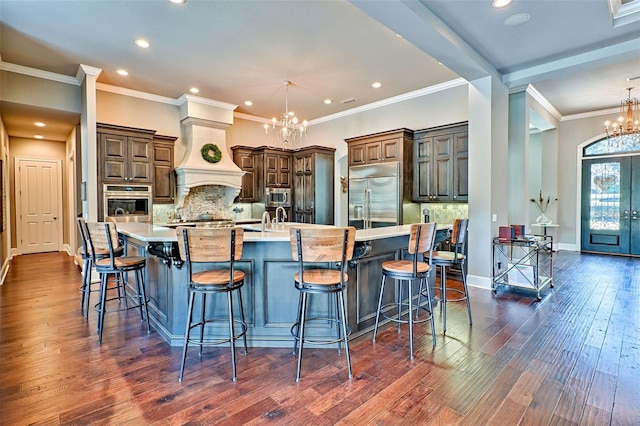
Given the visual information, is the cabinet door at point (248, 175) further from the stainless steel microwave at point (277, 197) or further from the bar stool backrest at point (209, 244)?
the bar stool backrest at point (209, 244)

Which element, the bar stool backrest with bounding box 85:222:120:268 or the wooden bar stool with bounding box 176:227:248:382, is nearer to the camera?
the wooden bar stool with bounding box 176:227:248:382

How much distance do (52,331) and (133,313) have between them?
73cm

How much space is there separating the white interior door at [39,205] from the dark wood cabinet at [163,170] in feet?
13.5

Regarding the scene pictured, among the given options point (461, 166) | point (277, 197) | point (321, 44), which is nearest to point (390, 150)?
point (461, 166)

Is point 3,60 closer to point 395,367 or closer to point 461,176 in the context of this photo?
point 395,367

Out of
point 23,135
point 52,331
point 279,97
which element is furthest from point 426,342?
point 23,135

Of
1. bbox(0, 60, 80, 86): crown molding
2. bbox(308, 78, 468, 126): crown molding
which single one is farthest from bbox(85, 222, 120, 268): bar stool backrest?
bbox(308, 78, 468, 126): crown molding

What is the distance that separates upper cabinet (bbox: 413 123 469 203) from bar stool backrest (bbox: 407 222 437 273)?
2.64 metres

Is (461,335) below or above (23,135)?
below

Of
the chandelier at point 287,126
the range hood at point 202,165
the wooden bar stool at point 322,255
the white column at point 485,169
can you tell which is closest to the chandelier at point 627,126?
the white column at point 485,169

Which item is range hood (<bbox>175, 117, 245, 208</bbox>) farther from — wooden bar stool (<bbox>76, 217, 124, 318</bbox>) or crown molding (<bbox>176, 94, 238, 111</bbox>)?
wooden bar stool (<bbox>76, 217, 124, 318</bbox>)

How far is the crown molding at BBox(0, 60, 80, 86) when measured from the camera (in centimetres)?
480

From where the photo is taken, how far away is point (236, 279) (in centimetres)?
255

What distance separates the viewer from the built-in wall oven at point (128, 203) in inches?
214
